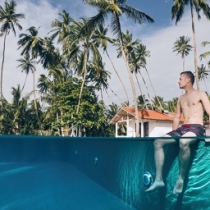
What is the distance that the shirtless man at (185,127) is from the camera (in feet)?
8.45

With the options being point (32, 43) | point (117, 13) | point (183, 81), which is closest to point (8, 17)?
point (32, 43)

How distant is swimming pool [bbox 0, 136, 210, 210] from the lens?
2.65 metres

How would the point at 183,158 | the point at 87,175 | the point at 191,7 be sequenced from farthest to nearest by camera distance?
1. the point at 191,7
2. the point at 87,175
3. the point at 183,158

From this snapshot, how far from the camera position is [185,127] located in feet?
9.78

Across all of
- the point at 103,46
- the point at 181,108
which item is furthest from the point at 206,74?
the point at 181,108

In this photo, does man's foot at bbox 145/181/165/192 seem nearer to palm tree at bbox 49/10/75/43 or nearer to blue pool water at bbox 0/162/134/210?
blue pool water at bbox 0/162/134/210

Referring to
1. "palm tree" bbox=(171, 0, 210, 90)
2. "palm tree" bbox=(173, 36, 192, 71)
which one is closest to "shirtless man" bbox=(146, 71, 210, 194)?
"palm tree" bbox=(171, 0, 210, 90)

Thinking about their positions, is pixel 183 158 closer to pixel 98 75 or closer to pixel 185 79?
pixel 185 79

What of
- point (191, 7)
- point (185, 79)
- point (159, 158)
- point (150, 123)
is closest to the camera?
point (159, 158)

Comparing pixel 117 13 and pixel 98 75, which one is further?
pixel 98 75

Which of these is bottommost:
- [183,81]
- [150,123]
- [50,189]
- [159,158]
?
[50,189]

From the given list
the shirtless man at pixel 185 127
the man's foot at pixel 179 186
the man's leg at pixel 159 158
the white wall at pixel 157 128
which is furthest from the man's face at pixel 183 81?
the white wall at pixel 157 128

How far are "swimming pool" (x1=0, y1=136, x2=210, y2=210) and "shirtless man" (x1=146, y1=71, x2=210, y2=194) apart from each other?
0.06 metres

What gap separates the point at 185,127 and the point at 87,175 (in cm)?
103
